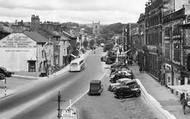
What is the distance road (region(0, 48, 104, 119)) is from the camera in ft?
116

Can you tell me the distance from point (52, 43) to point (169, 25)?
1594 inches

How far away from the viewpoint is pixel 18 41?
7356 centimetres

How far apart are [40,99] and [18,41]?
32.5 m

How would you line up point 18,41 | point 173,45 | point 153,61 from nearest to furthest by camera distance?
point 173,45 < point 153,61 < point 18,41

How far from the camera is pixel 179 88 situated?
1292 inches

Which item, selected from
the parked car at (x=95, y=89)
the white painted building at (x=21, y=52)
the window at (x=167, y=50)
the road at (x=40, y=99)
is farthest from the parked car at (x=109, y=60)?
the parked car at (x=95, y=89)

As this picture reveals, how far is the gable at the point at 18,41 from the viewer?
240 ft

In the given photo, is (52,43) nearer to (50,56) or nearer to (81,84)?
(50,56)

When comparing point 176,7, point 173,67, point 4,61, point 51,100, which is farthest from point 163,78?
point 4,61

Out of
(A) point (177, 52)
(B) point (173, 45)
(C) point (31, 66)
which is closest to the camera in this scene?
(A) point (177, 52)

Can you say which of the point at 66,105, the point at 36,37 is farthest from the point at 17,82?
the point at 66,105

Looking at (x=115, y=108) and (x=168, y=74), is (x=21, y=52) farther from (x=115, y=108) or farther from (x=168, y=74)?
(x=115, y=108)

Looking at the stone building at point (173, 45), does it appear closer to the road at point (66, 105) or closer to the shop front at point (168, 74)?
the shop front at point (168, 74)

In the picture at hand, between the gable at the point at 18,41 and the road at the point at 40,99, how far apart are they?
13498 millimetres
